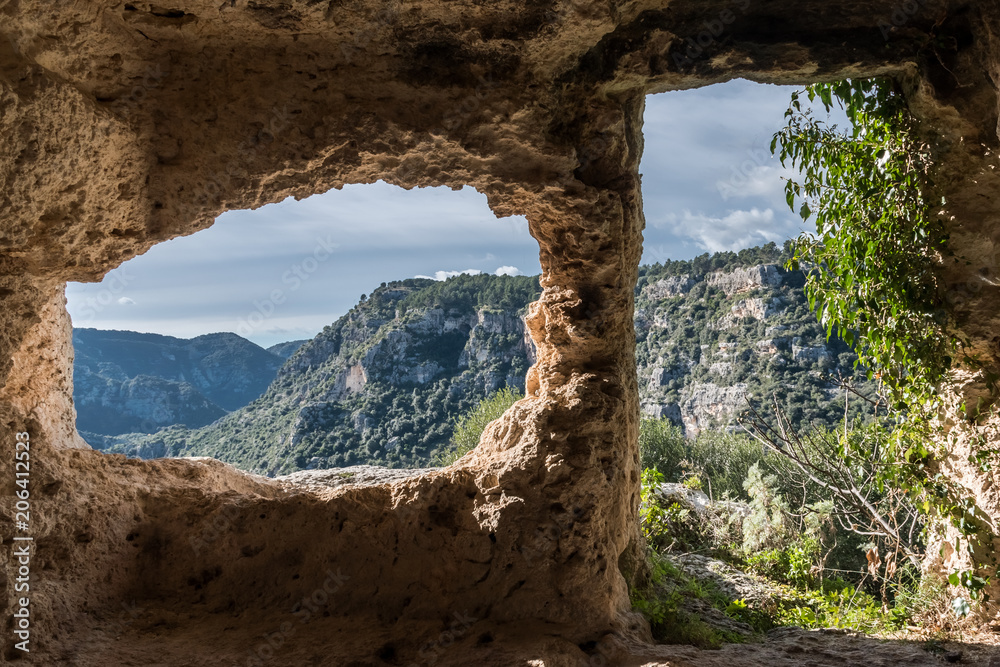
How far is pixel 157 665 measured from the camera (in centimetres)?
327

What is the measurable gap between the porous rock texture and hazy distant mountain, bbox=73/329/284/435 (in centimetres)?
3432

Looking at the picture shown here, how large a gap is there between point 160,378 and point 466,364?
21834mm

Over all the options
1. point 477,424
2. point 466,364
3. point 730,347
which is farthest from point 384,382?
point 730,347

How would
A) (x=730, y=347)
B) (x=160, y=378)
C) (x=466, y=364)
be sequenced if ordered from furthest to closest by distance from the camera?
(x=160, y=378), (x=466, y=364), (x=730, y=347)

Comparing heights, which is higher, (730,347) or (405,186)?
(730,347)

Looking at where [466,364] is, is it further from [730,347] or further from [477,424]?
[477,424]

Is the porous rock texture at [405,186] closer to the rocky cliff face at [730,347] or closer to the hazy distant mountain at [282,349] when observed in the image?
the rocky cliff face at [730,347]

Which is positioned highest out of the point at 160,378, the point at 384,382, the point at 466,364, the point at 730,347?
the point at 730,347

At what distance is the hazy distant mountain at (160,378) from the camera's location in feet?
120

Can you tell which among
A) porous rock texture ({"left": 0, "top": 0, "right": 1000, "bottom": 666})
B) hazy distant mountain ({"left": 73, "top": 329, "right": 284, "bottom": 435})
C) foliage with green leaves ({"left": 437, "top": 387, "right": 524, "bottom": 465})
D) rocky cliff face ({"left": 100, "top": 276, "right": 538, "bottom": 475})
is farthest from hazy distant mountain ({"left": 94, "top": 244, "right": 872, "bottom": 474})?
porous rock texture ({"left": 0, "top": 0, "right": 1000, "bottom": 666})

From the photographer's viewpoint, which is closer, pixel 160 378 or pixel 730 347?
pixel 730 347

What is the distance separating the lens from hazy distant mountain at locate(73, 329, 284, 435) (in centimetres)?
3669

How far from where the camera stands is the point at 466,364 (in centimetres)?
2958

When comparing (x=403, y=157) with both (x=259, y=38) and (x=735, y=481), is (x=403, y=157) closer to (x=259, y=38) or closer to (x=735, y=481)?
(x=259, y=38)
